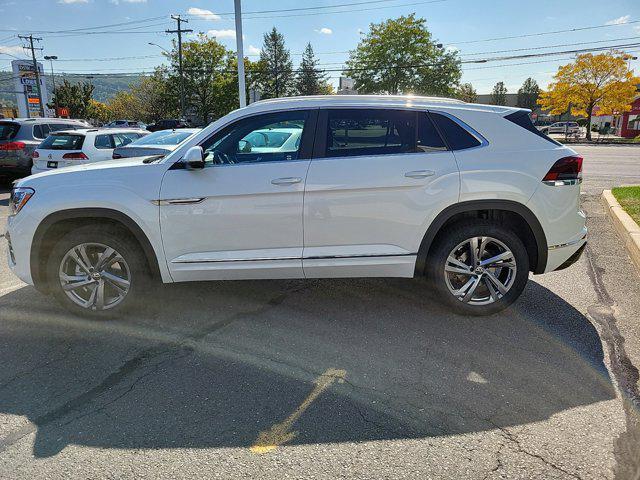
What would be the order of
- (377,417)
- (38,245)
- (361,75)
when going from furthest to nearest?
(361,75)
(38,245)
(377,417)

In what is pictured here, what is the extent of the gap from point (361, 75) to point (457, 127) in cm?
5640

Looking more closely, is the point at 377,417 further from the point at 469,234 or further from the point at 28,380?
the point at 28,380

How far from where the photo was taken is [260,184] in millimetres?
3707

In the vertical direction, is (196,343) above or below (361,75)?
below

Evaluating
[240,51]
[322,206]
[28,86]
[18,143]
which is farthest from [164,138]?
[28,86]

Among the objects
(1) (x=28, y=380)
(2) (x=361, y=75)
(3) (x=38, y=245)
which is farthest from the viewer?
(2) (x=361, y=75)

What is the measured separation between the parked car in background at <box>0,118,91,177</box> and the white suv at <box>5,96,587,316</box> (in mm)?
8724

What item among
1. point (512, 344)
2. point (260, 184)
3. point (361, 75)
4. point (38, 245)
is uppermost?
point (361, 75)

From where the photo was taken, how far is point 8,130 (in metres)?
11.3

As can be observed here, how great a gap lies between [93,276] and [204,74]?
58849 millimetres

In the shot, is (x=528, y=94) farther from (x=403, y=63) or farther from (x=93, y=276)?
(x=93, y=276)

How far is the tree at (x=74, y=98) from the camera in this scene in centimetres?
6344

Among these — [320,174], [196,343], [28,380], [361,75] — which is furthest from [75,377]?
[361,75]

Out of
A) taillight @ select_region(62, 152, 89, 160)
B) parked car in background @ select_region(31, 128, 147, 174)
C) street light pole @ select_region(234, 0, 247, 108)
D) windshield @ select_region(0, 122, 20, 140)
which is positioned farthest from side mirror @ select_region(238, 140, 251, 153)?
street light pole @ select_region(234, 0, 247, 108)
